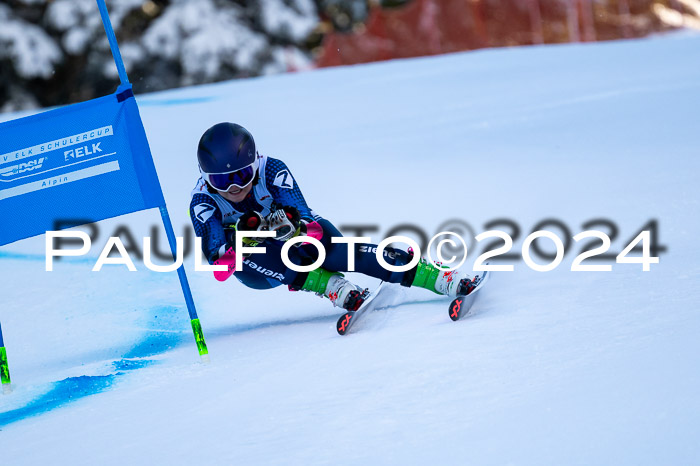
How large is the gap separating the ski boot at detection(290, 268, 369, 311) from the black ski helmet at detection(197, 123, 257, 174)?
62cm

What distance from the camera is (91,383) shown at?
12.8 ft

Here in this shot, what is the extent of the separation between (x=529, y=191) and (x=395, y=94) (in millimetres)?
4175

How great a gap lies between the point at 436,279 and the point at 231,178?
41.1 inches

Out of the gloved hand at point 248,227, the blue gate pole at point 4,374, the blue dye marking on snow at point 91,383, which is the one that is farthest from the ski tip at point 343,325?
the blue gate pole at point 4,374

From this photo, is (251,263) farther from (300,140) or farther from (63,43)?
(63,43)

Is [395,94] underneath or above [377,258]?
above

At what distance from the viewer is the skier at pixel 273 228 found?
13.2 ft

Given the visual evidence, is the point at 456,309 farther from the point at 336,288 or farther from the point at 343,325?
the point at 336,288

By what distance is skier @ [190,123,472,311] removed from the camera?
13.2ft

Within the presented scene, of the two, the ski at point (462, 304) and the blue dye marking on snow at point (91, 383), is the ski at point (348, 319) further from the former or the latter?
the blue dye marking on snow at point (91, 383)

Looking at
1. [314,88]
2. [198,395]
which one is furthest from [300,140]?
[198,395]

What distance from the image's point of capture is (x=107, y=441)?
3.07 meters

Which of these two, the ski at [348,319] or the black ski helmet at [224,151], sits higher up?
the black ski helmet at [224,151]

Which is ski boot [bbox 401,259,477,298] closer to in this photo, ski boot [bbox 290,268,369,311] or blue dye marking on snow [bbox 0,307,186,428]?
ski boot [bbox 290,268,369,311]
